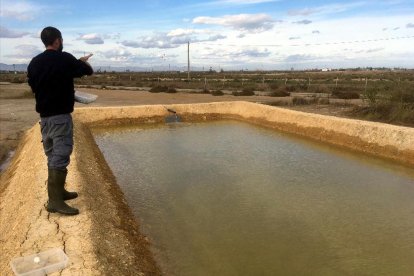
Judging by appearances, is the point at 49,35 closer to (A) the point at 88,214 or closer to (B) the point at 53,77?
(B) the point at 53,77

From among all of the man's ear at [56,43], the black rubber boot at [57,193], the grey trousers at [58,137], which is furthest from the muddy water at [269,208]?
the man's ear at [56,43]

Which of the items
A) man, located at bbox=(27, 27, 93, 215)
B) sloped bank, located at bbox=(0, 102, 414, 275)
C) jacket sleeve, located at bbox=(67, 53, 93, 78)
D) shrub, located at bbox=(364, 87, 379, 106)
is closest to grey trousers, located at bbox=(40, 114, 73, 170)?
man, located at bbox=(27, 27, 93, 215)

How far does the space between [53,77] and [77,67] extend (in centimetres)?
23

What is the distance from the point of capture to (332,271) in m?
4.13

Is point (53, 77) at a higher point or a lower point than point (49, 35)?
lower

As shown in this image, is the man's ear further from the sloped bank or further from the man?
the sloped bank

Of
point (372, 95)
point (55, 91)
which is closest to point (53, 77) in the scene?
point (55, 91)

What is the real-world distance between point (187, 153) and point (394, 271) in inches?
234

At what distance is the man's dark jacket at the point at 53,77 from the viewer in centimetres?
367

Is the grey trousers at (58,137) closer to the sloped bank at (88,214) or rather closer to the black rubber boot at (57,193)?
the black rubber boot at (57,193)

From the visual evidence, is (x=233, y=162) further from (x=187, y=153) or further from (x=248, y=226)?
(x=248, y=226)

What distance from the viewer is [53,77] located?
3662 mm

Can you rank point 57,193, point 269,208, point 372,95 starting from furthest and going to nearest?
point 372,95 < point 269,208 < point 57,193

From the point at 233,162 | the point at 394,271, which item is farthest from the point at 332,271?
the point at 233,162
